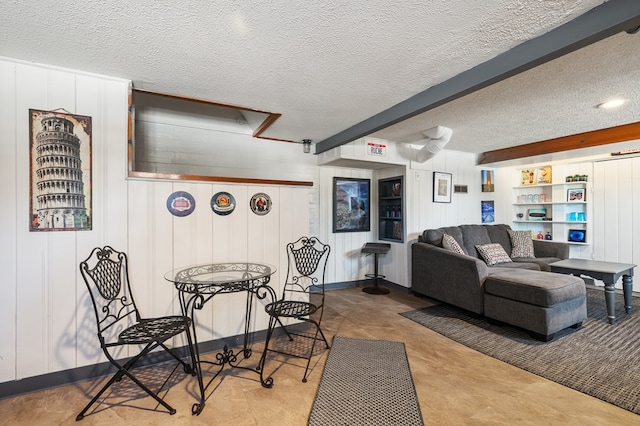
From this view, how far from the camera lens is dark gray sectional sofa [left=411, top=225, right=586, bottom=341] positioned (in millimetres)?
2689

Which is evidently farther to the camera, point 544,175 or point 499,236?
point 544,175

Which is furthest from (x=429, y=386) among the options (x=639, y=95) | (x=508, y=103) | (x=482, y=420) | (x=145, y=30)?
(x=639, y=95)

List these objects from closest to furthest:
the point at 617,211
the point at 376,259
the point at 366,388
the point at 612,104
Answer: the point at 366,388
the point at 612,104
the point at 617,211
the point at 376,259

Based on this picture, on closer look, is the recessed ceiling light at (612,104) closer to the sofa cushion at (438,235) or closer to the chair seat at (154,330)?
the sofa cushion at (438,235)

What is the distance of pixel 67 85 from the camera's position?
212 centimetres

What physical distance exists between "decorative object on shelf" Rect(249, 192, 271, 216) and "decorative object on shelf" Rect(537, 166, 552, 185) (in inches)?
216

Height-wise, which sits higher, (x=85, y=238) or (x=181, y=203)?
(x=181, y=203)

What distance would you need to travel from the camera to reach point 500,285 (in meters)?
3.01

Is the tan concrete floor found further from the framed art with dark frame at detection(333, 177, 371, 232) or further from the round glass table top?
the framed art with dark frame at detection(333, 177, 371, 232)

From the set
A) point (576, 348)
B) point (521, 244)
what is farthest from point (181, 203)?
point (521, 244)

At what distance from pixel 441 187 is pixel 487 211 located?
4.55 ft

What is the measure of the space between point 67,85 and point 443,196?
4.92 m

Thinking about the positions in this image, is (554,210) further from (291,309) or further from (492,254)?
(291,309)

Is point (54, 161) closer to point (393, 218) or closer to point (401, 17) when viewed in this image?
point (401, 17)
